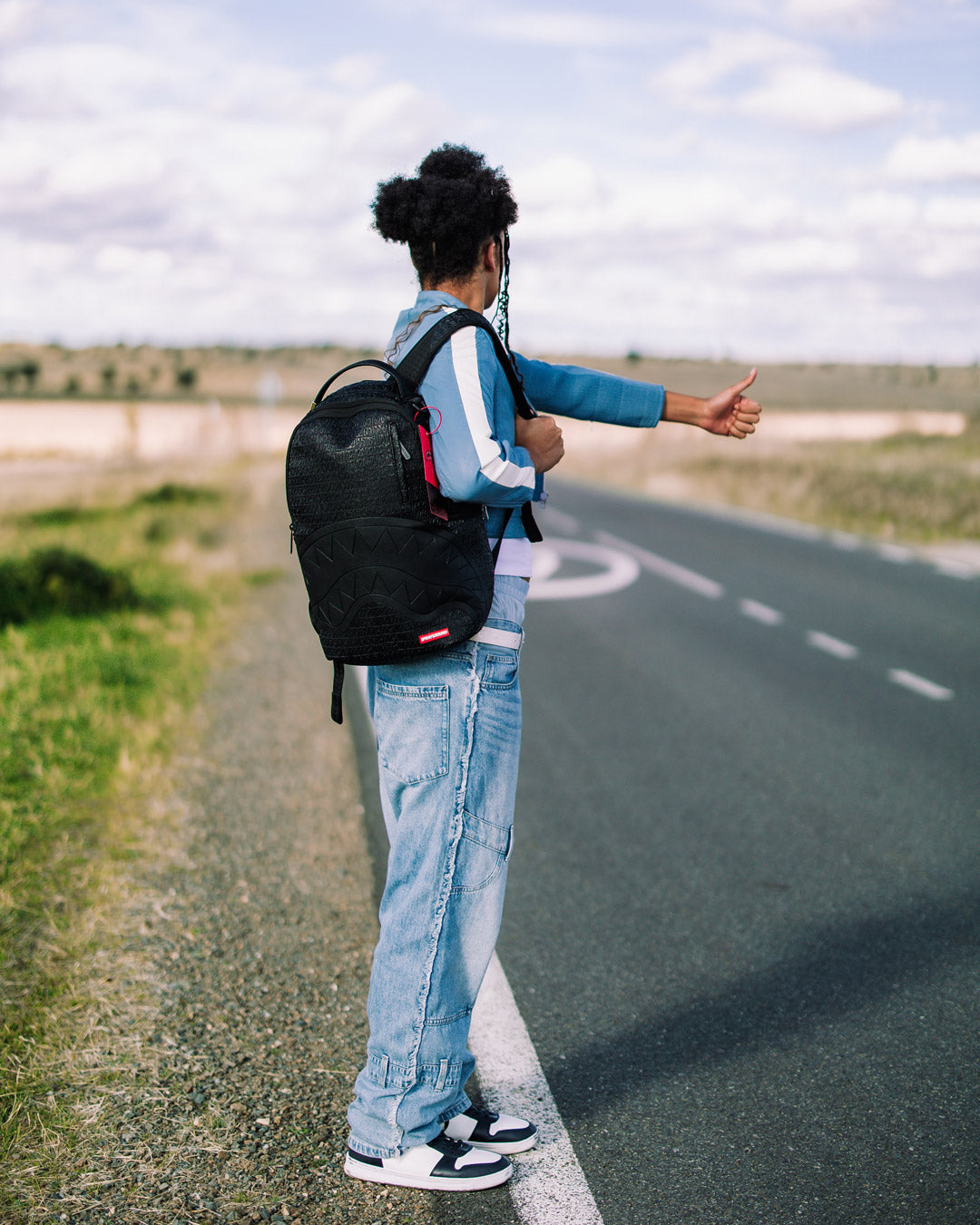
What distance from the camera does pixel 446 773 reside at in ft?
8.01

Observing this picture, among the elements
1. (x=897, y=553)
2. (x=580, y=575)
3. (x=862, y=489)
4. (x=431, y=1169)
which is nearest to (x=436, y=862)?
(x=431, y=1169)

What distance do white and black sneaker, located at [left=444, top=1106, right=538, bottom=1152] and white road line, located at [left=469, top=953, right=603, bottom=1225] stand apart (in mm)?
36

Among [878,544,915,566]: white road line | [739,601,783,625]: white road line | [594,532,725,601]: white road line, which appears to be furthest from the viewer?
[878,544,915,566]: white road line

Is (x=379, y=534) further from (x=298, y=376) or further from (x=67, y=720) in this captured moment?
(x=298, y=376)

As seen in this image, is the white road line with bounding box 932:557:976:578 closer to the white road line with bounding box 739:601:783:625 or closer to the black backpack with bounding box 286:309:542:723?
the white road line with bounding box 739:601:783:625

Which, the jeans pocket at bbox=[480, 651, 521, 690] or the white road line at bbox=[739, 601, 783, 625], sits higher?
the jeans pocket at bbox=[480, 651, 521, 690]

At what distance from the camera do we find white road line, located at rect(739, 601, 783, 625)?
988 centimetres

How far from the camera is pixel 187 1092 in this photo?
2826 mm

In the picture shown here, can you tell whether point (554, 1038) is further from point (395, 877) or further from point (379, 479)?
point (379, 479)

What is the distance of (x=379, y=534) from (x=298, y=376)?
400ft

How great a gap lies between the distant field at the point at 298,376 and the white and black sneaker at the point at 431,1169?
73.4 metres

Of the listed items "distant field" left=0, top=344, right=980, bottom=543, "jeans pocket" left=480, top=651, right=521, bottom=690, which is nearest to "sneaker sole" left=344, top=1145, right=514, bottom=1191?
"jeans pocket" left=480, top=651, right=521, bottom=690

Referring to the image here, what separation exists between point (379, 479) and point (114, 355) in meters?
148

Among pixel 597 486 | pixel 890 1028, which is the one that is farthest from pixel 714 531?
pixel 890 1028
